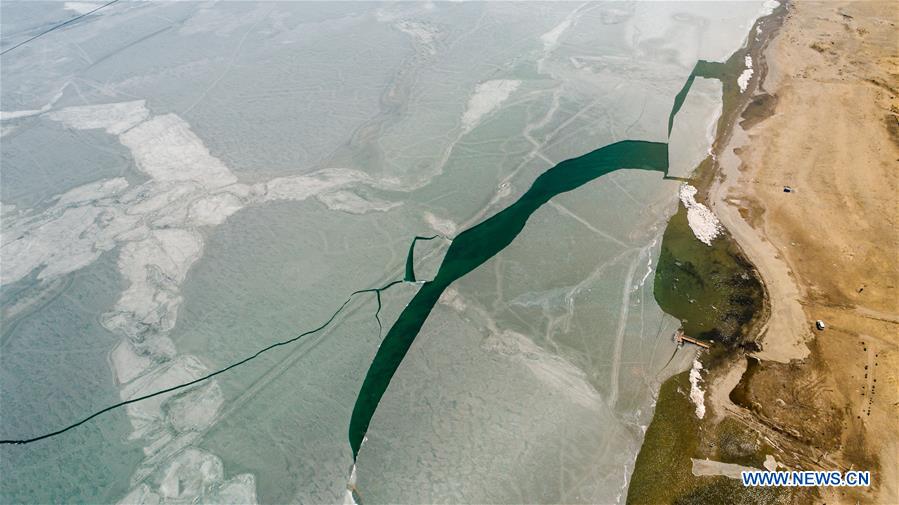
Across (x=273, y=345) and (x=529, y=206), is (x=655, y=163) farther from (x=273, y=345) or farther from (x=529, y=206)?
(x=273, y=345)

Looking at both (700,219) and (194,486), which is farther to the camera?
(700,219)

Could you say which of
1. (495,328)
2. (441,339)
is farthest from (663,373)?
(441,339)

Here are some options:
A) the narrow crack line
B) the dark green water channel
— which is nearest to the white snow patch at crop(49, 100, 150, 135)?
the narrow crack line

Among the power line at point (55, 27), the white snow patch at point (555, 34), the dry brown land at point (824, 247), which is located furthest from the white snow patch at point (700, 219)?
the power line at point (55, 27)

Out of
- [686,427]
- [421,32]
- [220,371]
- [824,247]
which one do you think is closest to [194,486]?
[220,371]

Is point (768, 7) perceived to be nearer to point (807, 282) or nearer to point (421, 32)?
point (421, 32)
